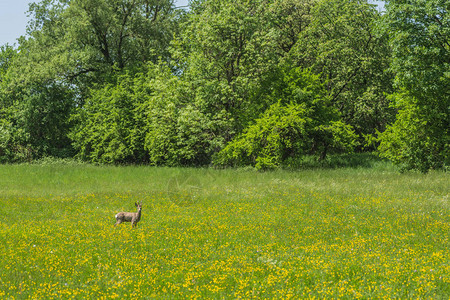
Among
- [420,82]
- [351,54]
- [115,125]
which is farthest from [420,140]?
[115,125]

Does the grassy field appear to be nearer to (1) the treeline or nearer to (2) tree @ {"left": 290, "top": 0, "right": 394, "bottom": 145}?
(1) the treeline

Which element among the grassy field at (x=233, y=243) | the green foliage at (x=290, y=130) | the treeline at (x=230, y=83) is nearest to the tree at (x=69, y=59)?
the treeline at (x=230, y=83)

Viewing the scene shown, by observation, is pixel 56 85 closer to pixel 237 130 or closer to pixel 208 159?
pixel 208 159

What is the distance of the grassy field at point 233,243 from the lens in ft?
26.0

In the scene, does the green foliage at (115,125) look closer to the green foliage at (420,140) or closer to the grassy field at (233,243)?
the grassy field at (233,243)

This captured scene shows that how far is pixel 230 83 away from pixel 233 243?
22.2m

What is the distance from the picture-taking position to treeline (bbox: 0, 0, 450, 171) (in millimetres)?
29016

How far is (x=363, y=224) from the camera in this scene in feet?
43.5

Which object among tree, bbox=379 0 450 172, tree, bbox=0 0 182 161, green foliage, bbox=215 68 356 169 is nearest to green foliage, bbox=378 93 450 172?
tree, bbox=379 0 450 172

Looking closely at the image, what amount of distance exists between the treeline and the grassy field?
381 inches

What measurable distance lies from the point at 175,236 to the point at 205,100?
71.3 ft

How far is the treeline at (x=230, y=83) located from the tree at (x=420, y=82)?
0.09m

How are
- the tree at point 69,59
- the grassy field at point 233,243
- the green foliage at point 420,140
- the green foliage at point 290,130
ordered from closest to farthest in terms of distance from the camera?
1. the grassy field at point 233,243
2. the green foliage at point 420,140
3. the green foliage at point 290,130
4. the tree at point 69,59

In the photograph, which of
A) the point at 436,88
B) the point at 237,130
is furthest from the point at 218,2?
the point at 436,88
